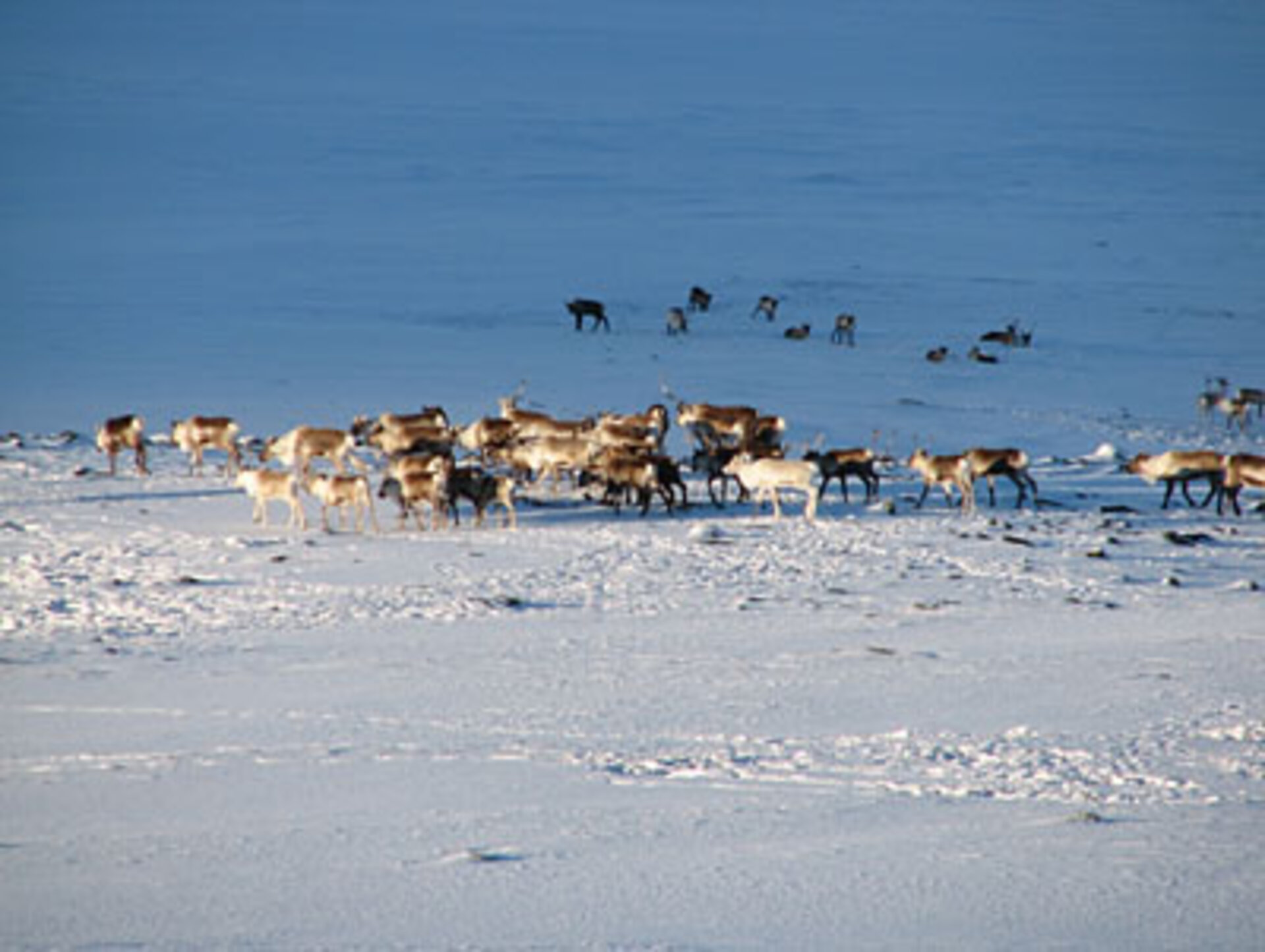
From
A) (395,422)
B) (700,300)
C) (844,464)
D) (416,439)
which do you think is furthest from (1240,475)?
(700,300)

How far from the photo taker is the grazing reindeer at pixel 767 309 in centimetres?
3759

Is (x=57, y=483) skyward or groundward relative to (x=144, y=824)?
skyward

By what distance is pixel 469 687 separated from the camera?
36.3ft

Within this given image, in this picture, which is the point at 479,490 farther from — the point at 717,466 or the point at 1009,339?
the point at 1009,339

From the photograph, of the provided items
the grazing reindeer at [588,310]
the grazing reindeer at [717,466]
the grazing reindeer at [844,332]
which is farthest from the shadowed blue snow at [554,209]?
the grazing reindeer at [717,466]

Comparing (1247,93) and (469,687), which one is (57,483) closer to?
(469,687)

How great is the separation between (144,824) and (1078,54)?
4578 inches

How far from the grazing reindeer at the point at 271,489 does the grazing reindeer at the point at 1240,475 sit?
35.3 ft

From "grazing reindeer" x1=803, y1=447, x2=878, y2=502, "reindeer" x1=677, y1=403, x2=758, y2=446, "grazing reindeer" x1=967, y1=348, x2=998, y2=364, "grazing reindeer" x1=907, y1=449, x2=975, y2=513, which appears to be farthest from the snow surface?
"reindeer" x1=677, y1=403, x2=758, y2=446

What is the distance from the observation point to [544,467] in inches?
786

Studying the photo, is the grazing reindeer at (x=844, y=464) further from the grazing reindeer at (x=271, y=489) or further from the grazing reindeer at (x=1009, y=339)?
the grazing reindeer at (x=1009, y=339)

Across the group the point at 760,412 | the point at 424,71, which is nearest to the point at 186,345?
the point at 760,412

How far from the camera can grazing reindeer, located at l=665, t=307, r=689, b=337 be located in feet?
114

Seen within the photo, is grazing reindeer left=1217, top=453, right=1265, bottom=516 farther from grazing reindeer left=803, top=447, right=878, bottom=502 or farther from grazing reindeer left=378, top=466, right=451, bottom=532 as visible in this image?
grazing reindeer left=378, top=466, right=451, bottom=532
